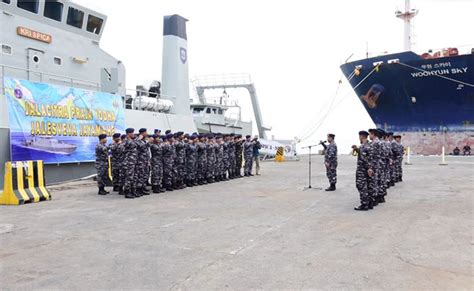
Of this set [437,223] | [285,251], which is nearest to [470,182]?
[437,223]

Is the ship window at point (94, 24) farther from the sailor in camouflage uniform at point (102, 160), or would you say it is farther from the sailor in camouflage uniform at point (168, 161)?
the sailor in camouflage uniform at point (168, 161)

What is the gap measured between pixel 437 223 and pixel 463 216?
0.87 metres

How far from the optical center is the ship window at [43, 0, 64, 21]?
12149mm

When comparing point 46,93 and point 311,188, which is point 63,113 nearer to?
point 46,93

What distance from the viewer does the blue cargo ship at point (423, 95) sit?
2616 cm

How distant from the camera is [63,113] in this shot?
11.6 m

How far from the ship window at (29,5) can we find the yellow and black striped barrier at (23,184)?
508cm

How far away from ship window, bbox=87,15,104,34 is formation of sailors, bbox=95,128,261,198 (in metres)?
5.23

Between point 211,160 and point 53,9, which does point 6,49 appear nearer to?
point 53,9

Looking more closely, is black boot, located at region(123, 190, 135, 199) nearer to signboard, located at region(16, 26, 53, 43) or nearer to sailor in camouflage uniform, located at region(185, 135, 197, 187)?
sailor in camouflage uniform, located at region(185, 135, 197, 187)

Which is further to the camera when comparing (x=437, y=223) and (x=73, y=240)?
(x=437, y=223)

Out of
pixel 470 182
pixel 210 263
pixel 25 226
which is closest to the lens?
pixel 210 263

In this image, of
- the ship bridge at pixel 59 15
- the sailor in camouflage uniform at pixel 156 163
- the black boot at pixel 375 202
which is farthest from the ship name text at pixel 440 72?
the sailor in camouflage uniform at pixel 156 163

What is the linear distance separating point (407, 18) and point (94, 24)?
2623 cm
